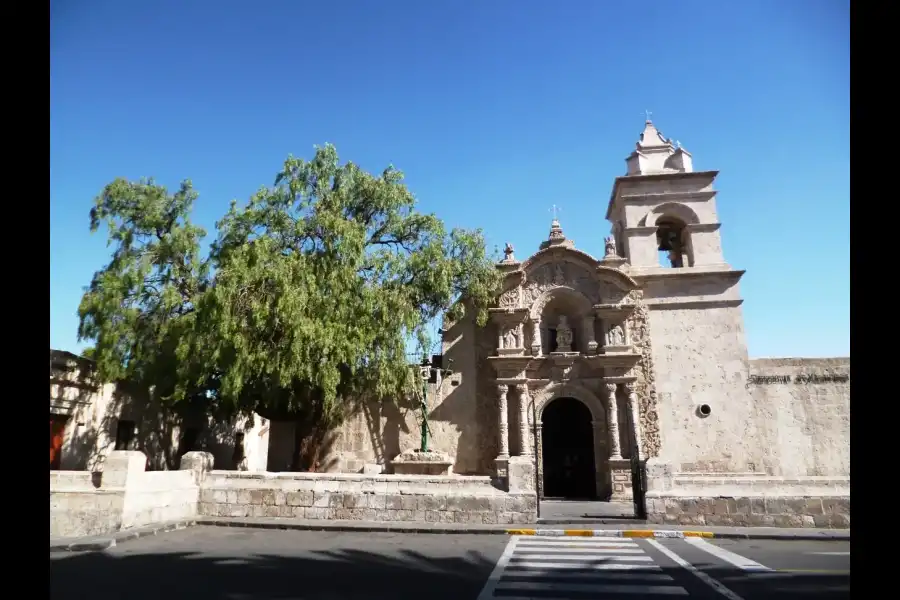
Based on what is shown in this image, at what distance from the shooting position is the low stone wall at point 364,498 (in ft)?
38.4

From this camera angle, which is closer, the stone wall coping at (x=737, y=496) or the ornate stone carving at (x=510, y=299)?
the stone wall coping at (x=737, y=496)

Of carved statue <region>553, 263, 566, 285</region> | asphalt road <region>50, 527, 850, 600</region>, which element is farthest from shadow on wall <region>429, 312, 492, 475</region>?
asphalt road <region>50, 527, 850, 600</region>

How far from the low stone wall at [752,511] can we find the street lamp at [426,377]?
7.17 meters

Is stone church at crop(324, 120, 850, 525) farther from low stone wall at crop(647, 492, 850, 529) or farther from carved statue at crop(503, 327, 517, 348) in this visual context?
low stone wall at crop(647, 492, 850, 529)

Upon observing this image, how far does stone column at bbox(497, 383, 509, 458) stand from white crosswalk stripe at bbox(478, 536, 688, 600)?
667 cm

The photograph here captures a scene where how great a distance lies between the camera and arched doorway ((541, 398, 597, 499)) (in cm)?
1719

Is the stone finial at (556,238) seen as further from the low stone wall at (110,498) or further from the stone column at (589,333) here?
the low stone wall at (110,498)

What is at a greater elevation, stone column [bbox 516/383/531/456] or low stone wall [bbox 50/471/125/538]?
stone column [bbox 516/383/531/456]

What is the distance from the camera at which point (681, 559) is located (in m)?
8.29

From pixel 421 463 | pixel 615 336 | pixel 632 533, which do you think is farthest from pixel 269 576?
pixel 615 336

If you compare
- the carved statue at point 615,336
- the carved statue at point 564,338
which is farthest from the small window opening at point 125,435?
the carved statue at point 615,336
